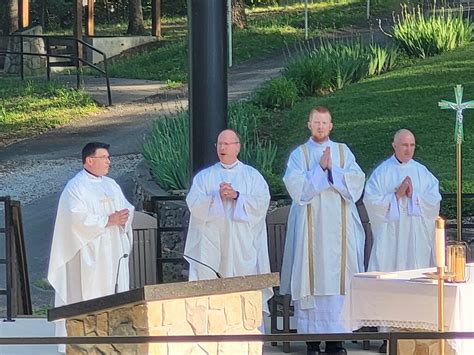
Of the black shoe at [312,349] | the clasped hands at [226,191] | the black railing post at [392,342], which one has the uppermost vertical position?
the clasped hands at [226,191]

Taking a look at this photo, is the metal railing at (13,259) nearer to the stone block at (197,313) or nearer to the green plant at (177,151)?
the green plant at (177,151)

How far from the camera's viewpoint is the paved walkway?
575 inches

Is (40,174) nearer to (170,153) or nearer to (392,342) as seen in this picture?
(170,153)

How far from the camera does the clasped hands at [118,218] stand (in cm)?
871

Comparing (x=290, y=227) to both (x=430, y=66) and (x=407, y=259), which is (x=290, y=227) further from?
(x=430, y=66)

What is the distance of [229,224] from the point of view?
30.2 feet

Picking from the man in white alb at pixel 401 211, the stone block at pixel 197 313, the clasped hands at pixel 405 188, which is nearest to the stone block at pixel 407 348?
the man in white alb at pixel 401 211

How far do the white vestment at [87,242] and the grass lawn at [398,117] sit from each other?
19.6 ft

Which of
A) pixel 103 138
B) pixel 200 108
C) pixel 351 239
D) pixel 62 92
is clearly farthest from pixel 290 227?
pixel 62 92

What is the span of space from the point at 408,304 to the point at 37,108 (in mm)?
15981

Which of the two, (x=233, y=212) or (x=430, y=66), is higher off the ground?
(x=430, y=66)

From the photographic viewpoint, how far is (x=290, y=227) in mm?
9461

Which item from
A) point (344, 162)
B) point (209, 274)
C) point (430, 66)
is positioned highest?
point (430, 66)

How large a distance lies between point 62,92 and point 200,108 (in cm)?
1370
